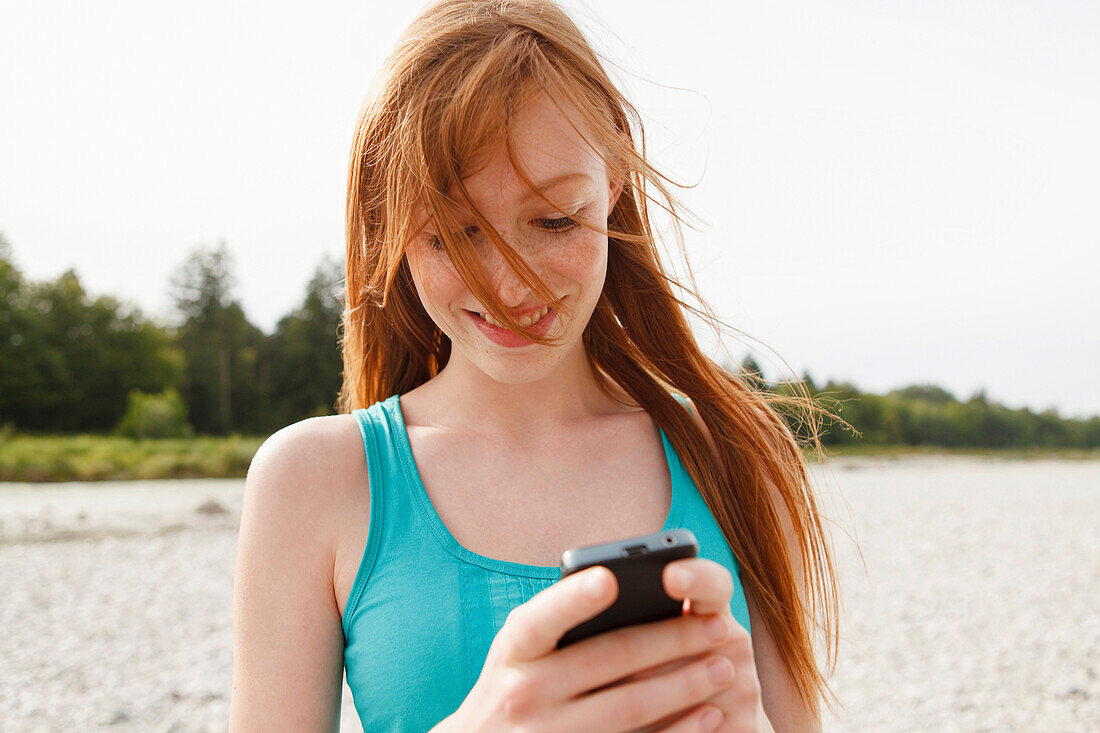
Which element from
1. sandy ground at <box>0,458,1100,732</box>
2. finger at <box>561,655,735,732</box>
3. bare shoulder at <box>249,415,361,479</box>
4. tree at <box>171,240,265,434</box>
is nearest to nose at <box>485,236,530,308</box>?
bare shoulder at <box>249,415,361,479</box>

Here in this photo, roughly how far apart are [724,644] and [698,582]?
18cm

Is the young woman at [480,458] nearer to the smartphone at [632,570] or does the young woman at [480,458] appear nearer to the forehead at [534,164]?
the forehead at [534,164]

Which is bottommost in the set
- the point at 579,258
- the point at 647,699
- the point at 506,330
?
the point at 647,699

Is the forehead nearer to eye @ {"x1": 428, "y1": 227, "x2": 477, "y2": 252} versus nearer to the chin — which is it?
eye @ {"x1": 428, "y1": 227, "x2": 477, "y2": 252}

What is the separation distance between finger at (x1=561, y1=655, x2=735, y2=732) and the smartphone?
3.3 inches

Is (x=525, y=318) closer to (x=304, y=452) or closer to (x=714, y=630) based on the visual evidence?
(x=304, y=452)

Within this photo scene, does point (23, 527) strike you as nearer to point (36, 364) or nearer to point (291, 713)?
point (291, 713)

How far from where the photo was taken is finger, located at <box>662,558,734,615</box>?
3.43 ft

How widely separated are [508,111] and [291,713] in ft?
4.08

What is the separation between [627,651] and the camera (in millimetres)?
1104

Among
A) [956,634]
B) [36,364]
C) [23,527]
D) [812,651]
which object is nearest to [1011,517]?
[956,634]

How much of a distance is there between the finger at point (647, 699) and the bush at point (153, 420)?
34.1 meters

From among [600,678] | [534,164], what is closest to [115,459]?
[534,164]

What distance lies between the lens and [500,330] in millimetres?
1746
